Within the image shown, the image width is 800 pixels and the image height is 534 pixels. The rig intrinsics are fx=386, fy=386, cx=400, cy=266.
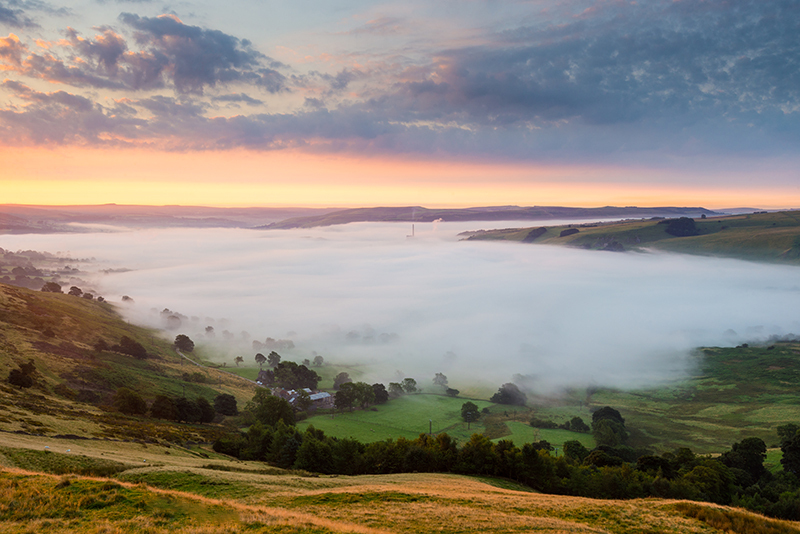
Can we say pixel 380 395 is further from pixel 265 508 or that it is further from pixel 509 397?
pixel 265 508

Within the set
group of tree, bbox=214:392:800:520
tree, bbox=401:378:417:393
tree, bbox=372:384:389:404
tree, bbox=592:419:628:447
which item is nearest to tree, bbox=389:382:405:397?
tree, bbox=401:378:417:393

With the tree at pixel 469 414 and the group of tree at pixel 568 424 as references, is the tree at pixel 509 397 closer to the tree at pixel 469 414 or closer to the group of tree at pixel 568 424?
the group of tree at pixel 568 424

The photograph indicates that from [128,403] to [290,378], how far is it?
295 ft

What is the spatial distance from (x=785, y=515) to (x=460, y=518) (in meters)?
62.6

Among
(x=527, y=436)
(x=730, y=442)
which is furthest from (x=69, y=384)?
(x=730, y=442)

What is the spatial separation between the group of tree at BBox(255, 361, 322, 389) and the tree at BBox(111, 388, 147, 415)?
86731mm

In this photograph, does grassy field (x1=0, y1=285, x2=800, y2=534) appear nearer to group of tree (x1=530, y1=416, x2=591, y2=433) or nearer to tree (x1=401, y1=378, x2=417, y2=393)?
group of tree (x1=530, y1=416, x2=591, y2=433)

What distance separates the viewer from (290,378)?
171875mm

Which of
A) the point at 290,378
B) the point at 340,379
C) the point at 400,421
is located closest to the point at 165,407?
the point at 400,421

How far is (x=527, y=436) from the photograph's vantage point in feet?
430

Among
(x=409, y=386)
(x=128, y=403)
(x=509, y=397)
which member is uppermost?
(x=128, y=403)

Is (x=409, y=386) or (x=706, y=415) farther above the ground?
(x=409, y=386)

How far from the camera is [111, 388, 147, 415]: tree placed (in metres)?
84.5

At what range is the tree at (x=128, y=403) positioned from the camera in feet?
277
